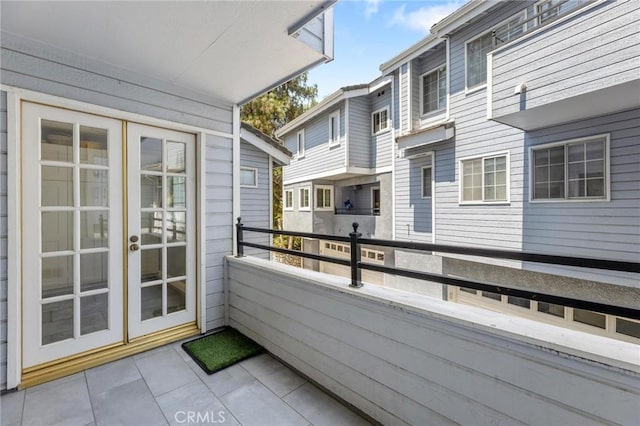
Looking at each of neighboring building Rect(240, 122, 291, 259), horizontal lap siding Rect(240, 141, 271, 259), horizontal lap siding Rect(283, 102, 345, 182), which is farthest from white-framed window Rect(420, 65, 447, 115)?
horizontal lap siding Rect(240, 141, 271, 259)

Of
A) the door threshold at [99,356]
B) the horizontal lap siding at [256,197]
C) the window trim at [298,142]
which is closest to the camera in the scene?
the door threshold at [99,356]

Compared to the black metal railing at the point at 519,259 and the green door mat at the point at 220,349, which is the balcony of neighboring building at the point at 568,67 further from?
the green door mat at the point at 220,349

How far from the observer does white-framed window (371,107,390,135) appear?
805 cm

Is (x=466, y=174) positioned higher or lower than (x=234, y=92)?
lower

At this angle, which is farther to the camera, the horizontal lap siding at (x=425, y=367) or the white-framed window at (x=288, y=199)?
the white-framed window at (x=288, y=199)

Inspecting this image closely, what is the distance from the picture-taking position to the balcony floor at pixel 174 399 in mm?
1751

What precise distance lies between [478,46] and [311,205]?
21.3 ft

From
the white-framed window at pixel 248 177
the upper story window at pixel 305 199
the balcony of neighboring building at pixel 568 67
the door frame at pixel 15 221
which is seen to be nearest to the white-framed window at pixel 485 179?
the balcony of neighboring building at pixel 568 67

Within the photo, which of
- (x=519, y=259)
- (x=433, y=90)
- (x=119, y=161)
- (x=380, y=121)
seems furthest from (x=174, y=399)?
(x=380, y=121)

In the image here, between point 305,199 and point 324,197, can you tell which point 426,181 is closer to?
point 324,197

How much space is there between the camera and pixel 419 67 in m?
6.60

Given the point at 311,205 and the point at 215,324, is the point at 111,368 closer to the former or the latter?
the point at 215,324

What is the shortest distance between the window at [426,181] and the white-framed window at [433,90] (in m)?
1.34

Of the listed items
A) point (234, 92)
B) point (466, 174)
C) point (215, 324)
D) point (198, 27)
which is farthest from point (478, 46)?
point (215, 324)
